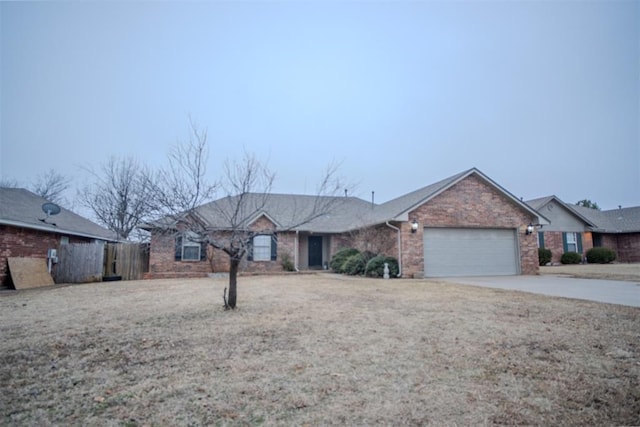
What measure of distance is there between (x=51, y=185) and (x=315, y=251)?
27031 mm

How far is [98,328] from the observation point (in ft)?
18.2

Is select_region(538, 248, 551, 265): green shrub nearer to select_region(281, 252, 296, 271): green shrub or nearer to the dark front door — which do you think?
the dark front door

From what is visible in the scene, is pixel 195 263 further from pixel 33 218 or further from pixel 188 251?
pixel 33 218

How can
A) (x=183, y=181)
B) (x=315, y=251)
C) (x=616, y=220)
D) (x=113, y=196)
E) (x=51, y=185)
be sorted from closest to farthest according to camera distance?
(x=183, y=181) < (x=315, y=251) < (x=113, y=196) < (x=616, y=220) < (x=51, y=185)

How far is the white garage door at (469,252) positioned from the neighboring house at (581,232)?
1022 centimetres

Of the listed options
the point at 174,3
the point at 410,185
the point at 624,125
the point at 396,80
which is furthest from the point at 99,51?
the point at 624,125

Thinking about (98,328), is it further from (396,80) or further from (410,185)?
(410,185)

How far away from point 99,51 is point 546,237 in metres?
29.9

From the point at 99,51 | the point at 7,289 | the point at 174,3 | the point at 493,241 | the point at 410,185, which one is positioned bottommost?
the point at 7,289

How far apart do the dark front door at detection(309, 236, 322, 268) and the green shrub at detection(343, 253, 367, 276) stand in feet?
14.7

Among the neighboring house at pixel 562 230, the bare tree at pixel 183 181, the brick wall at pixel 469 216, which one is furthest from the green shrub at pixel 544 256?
the bare tree at pixel 183 181

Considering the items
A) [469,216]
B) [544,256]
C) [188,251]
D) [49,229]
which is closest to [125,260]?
[188,251]

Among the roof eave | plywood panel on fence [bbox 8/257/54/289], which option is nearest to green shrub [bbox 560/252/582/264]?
the roof eave

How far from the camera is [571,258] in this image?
927 inches
